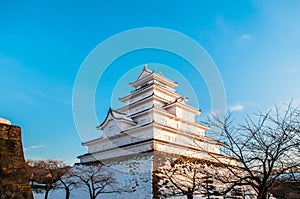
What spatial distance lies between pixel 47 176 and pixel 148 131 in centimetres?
880

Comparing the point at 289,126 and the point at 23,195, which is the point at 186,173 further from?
the point at 23,195

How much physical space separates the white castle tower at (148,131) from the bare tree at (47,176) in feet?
7.40

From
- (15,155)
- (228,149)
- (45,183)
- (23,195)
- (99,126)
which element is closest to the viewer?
(23,195)

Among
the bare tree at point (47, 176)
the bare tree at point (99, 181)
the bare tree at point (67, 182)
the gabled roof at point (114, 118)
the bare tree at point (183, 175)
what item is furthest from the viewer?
the gabled roof at point (114, 118)

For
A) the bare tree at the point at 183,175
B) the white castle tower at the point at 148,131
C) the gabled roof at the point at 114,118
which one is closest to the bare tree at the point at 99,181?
the white castle tower at the point at 148,131

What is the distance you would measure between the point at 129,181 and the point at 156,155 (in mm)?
2230

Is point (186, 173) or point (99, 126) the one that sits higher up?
point (99, 126)

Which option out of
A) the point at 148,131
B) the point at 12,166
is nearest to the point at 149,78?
the point at 148,131

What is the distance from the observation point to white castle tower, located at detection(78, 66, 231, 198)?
14.0 meters

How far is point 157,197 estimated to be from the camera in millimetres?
11969

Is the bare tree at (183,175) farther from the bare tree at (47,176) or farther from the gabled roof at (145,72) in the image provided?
the gabled roof at (145,72)

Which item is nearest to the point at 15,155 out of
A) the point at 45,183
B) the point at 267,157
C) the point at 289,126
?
the point at 267,157

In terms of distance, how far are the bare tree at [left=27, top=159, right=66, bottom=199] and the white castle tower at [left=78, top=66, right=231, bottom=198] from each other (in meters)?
2.26

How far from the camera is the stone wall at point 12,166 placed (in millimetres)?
2271
